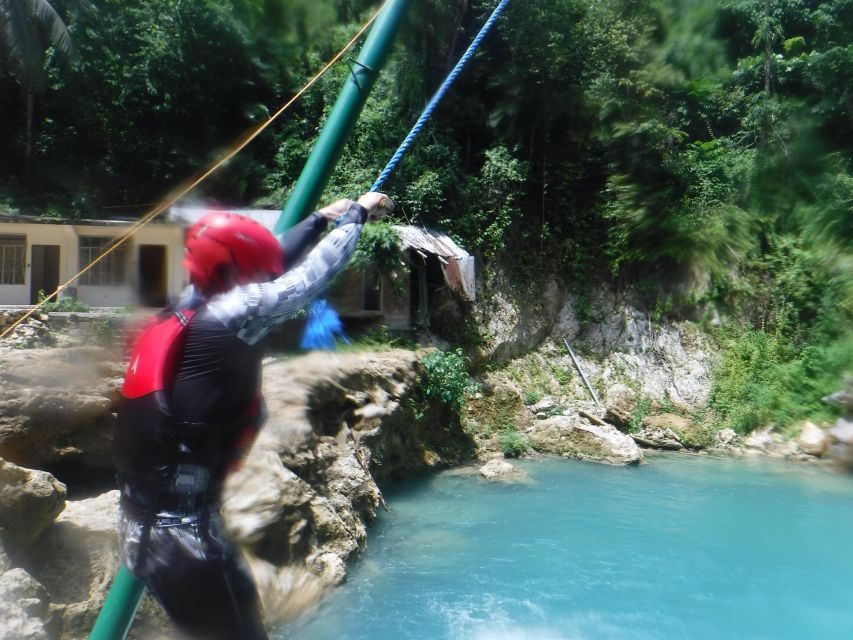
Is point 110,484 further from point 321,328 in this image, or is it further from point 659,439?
point 659,439

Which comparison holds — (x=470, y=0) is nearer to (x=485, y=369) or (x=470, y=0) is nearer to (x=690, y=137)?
(x=690, y=137)

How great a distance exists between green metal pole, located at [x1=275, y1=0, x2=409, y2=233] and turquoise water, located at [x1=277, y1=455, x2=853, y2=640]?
4303mm

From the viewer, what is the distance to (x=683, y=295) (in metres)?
14.3

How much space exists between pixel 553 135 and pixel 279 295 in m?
14.3

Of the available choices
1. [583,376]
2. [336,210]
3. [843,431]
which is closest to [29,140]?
[583,376]

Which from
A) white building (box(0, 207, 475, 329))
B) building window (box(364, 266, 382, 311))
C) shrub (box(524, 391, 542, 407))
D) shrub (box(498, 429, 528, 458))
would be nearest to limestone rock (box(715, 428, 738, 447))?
shrub (box(524, 391, 542, 407))

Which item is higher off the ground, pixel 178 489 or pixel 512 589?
pixel 178 489

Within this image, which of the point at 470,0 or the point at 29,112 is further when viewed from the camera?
the point at 29,112

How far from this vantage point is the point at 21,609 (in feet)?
11.4

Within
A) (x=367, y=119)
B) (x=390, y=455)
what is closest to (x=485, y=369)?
(x=390, y=455)

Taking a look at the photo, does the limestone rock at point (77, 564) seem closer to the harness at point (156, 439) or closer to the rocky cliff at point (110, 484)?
the rocky cliff at point (110, 484)

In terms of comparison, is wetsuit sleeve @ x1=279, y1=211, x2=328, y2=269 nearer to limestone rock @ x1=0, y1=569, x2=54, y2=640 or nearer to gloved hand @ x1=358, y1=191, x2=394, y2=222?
gloved hand @ x1=358, y1=191, x2=394, y2=222

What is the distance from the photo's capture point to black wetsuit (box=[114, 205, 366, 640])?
4.94 feet

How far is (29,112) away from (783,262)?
681 inches
